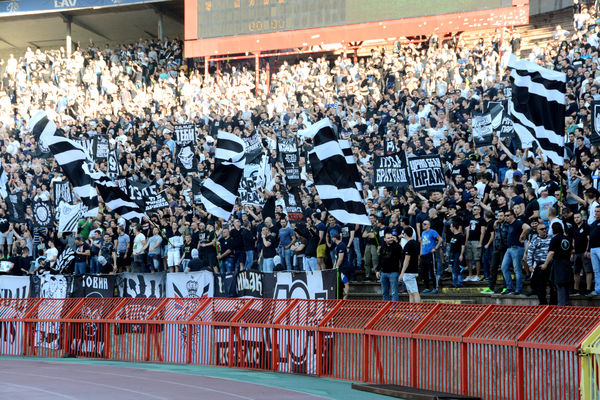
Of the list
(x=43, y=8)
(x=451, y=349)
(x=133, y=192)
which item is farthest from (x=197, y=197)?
(x=43, y=8)

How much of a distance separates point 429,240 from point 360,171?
5.43 meters

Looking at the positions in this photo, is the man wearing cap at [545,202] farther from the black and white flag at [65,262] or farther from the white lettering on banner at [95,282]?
the black and white flag at [65,262]

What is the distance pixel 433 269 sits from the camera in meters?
18.3

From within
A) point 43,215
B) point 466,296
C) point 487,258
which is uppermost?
point 43,215

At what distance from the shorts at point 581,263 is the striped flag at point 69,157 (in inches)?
418

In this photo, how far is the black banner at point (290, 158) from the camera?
21.9 m

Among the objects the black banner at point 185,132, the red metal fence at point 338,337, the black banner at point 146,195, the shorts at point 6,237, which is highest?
the black banner at point 185,132

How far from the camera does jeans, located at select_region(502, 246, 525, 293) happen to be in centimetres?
1598

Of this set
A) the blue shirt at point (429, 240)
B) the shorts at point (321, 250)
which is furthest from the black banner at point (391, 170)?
the shorts at point (321, 250)

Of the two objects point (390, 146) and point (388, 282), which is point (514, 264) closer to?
point (388, 282)

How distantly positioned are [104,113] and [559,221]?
2381 cm

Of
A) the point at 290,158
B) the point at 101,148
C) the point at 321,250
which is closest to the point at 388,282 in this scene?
the point at 321,250

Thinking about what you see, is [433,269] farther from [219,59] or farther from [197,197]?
[219,59]

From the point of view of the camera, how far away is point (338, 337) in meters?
13.6
